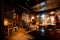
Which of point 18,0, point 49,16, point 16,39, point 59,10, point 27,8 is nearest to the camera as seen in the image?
point 16,39

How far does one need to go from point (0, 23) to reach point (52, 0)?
2.64 metres

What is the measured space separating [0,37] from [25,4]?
2259 millimetres

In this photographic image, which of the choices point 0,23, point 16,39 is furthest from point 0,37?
point 16,39

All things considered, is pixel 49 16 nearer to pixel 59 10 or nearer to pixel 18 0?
pixel 59 10

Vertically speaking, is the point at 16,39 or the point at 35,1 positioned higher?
the point at 35,1

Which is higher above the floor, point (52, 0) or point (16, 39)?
point (52, 0)

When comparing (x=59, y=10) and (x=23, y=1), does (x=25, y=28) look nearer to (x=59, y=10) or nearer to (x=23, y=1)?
(x=23, y=1)

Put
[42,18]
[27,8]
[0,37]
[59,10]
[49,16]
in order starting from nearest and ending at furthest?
[0,37] < [27,8] < [59,10] < [49,16] < [42,18]

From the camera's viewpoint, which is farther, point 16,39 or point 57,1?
point 57,1

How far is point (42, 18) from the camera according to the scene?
7.01 meters

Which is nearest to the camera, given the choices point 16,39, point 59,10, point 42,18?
point 16,39

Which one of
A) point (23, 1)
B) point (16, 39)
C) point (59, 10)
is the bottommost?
point (16, 39)

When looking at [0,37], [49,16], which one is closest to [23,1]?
[0,37]

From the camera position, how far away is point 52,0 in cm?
387
